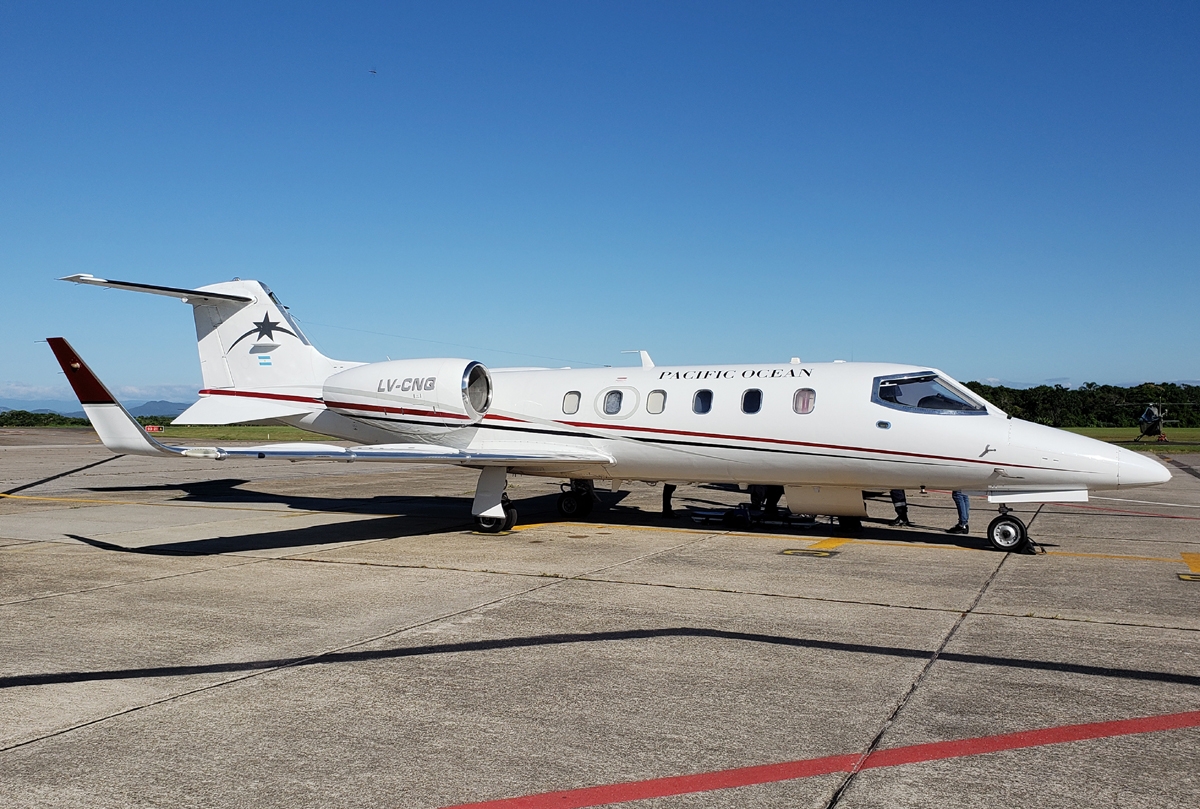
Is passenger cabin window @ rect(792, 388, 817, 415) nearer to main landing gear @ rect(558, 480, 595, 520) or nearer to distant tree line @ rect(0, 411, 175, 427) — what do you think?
main landing gear @ rect(558, 480, 595, 520)

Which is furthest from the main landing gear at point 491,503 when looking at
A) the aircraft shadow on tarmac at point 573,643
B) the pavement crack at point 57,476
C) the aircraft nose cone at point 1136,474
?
the pavement crack at point 57,476

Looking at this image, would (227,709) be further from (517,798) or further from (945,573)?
(945,573)

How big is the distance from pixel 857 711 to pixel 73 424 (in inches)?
3522

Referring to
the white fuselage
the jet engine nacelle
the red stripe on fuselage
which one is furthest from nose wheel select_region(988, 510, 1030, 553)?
the jet engine nacelle

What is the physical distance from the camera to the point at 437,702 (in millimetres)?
5680

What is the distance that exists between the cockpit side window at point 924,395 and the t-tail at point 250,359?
384 inches

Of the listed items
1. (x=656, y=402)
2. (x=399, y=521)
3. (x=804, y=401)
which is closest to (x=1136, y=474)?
(x=804, y=401)

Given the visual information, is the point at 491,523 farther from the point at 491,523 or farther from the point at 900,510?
the point at 900,510

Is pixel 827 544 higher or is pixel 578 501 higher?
pixel 578 501

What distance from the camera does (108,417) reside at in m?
11.6

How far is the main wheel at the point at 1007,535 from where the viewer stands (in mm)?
12094

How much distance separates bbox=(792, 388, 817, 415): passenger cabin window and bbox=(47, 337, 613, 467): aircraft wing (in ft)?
11.9

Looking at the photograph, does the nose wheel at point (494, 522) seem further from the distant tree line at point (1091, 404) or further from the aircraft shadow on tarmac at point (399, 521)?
the distant tree line at point (1091, 404)

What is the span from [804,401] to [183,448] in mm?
8393
